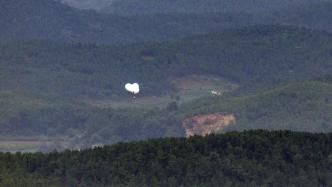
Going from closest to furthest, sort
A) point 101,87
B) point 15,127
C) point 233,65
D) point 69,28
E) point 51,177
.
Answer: point 51,177, point 15,127, point 101,87, point 233,65, point 69,28

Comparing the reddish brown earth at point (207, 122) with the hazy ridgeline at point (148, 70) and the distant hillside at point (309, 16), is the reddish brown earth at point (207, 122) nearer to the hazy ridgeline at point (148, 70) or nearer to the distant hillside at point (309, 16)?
the hazy ridgeline at point (148, 70)

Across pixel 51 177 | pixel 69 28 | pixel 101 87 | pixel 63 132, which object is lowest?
pixel 51 177

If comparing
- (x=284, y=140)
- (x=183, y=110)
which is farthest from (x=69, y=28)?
(x=284, y=140)

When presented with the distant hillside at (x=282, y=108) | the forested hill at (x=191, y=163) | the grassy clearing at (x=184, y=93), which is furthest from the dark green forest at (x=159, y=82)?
the forested hill at (x=191, y=163)

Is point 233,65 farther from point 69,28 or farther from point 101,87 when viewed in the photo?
point 69,28

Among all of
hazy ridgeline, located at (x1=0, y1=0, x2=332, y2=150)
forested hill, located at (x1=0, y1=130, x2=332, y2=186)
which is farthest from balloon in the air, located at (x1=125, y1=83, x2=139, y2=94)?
forested hill, located at (x1=0, y1=130, x2=332, y2=186)

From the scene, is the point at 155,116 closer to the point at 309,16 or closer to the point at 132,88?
the point at 132,88

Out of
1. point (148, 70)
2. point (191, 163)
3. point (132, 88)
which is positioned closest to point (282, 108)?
point (132, 88)
